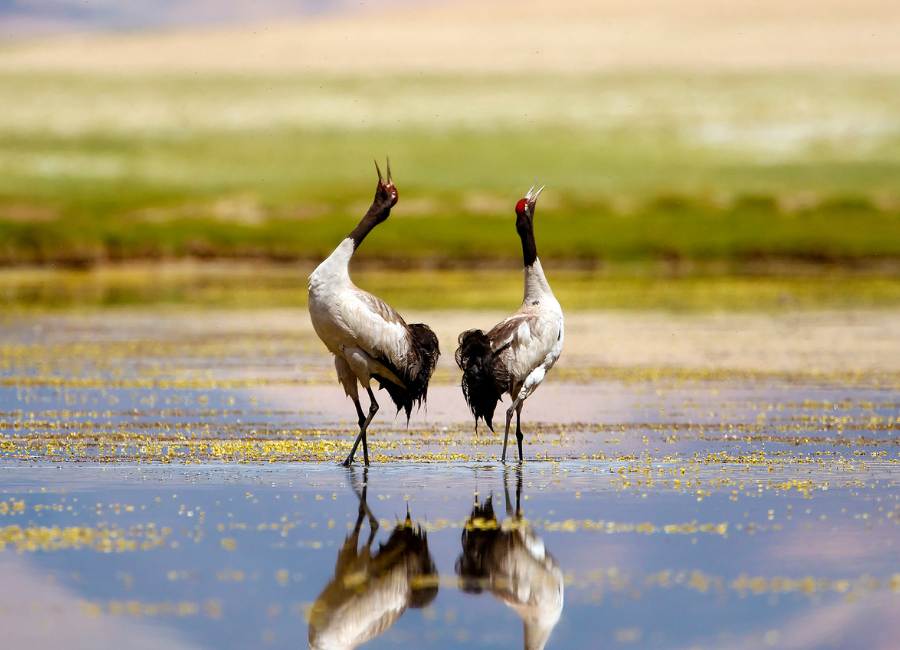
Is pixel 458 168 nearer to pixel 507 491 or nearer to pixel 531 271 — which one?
pixel 531 271

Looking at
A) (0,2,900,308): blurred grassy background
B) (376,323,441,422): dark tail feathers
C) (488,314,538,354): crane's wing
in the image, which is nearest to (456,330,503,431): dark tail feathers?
(488,314,538,354): crane's wing

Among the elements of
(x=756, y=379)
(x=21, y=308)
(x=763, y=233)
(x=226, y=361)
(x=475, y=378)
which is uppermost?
(x=763, y=233)

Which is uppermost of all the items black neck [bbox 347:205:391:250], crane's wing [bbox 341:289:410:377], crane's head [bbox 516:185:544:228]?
crane's head [bbox 516:185:544:228]

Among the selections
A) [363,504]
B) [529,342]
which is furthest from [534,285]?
[363,504]

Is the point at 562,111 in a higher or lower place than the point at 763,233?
higher

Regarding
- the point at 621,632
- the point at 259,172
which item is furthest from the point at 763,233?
the point at 621,632

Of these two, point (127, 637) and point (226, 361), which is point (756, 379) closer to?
point (226, 361)

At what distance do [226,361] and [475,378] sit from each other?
10.9 metres

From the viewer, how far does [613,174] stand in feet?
304

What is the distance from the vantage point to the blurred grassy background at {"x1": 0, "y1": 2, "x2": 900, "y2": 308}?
5997 cm

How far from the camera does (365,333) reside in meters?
15.1

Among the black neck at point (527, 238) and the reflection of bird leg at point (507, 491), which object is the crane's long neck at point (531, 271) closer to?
the black neck at point (527, 238)

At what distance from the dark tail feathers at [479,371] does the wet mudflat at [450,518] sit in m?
0.55

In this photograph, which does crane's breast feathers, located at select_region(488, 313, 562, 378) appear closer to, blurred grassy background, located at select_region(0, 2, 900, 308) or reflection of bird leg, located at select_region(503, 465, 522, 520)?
reflection of bird leg, located at select_region(503, 465, 522, 520)
